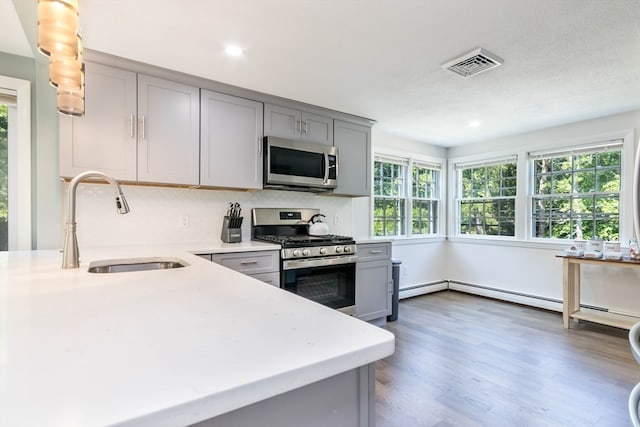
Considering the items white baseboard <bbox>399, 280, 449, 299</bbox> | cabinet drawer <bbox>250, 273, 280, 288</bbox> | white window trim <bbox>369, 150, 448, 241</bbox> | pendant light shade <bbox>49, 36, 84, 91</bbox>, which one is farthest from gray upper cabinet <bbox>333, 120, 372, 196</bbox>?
pendant light shade <bbox>49, 36, 84, 91</bbox>

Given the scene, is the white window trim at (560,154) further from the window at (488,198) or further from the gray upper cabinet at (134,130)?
the gray upper cabinet at (134,130)

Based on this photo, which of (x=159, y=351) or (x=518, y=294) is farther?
(x=518, y=294)

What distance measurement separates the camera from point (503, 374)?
2436 millimetres

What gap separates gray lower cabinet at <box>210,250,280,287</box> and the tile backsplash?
25.5 inches

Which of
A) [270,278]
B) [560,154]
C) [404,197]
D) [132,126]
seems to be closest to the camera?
[132,126]

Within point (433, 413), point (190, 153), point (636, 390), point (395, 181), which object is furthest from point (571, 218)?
point (190, 153)

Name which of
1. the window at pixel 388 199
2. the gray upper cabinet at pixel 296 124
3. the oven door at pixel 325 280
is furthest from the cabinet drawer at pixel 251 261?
the window at pixel 388 199

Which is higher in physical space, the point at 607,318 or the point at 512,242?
the point at 512,242

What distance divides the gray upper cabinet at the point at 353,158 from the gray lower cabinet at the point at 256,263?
4.00 ft

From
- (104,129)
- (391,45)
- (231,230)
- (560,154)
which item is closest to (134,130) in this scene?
(104,129)

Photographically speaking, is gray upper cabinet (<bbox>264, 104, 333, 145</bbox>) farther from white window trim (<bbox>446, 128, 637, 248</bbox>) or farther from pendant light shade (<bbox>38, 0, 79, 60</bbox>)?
white window trim (<bbox>446, 128, 637, 248</bbox>)

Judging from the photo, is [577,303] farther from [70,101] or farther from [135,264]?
[70,101]

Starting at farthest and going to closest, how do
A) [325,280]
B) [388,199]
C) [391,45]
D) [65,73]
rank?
[388,199] → [325,280] → [391,45] → [65,73]

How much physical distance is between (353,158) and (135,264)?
8.19ft
